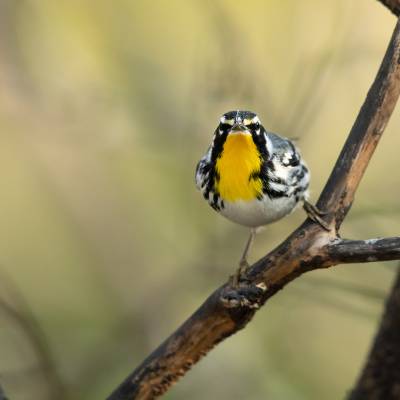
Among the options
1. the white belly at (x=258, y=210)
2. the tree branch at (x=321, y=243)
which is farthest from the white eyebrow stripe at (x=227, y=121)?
the tree branch at (x=321, y=243)

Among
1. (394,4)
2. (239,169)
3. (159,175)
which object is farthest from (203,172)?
(159,175)

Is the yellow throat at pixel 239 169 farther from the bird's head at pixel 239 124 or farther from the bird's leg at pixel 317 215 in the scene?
the bird's leg at pixel 317 215

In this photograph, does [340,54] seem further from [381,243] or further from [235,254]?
[381,243]

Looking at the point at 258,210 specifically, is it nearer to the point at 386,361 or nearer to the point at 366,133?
the point at 366,133

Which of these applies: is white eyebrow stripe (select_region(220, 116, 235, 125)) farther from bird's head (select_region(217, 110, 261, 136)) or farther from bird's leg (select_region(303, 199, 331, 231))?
bird's leg (select_region(303, 199, 331, 231))

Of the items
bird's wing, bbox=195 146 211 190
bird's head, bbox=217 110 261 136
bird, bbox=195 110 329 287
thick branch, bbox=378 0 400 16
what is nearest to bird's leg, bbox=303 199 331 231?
bird, bbox=195 110 329 287
